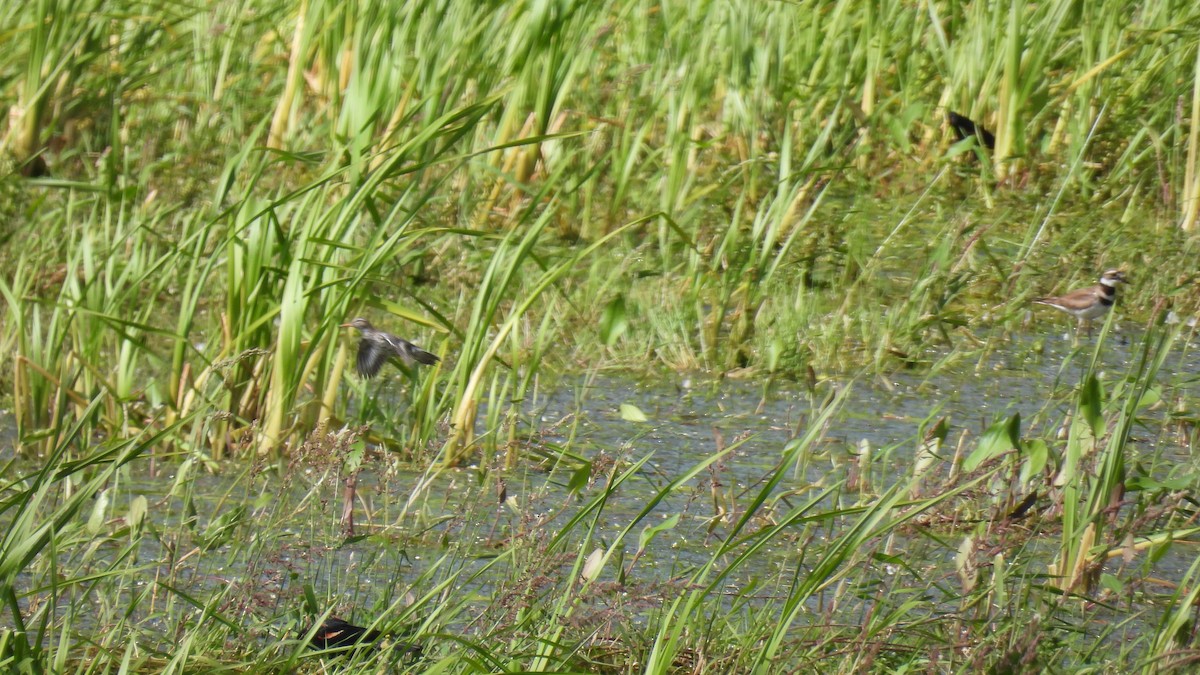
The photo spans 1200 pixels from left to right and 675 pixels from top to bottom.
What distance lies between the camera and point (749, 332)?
14.4ft

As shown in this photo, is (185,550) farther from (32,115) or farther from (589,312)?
(32,115)

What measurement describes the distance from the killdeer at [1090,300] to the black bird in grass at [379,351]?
5.99ft

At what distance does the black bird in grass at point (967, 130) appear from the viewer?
5.47 m

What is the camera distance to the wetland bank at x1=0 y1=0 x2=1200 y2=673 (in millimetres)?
2424

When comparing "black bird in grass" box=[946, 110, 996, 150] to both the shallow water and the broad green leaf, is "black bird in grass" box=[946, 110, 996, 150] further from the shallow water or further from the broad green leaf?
the broad green leaf

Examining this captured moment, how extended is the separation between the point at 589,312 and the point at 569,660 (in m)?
2.26

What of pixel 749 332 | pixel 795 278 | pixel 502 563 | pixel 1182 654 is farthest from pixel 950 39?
pixel 1182 654

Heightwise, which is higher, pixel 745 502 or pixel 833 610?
pixel 833 610

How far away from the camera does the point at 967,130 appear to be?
552 centimetres

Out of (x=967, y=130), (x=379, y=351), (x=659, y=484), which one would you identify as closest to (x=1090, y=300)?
(x=967, y=130)

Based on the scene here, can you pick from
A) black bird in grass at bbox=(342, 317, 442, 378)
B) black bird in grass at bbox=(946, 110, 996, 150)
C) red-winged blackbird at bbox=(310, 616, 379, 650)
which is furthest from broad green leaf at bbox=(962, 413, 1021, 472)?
black bird in grass at bbox=(946, 110, 996, 150)

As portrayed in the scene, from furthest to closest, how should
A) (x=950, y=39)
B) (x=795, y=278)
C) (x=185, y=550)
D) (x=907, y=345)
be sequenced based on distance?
(x=950, y=39) < (x=795, y=278) < (x=907, y=345) < (x=185, y=550)

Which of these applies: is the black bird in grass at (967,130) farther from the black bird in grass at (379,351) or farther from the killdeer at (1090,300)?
the black bird in grass at (379,351)

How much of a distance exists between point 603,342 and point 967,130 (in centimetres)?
195
